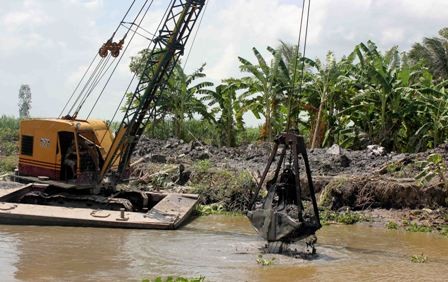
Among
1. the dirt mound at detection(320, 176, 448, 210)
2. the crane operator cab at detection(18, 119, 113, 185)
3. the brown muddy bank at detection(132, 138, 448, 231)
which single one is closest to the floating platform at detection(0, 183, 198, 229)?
the crane operator cab at detection(18, 119, 113, 185)

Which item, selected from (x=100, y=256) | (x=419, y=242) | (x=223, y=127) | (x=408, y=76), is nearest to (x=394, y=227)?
(x=419, y=242)

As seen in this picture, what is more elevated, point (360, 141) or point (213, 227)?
point (360, 141)

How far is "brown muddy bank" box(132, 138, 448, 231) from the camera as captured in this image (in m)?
16.9

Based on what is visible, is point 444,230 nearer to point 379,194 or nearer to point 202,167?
point 379,194

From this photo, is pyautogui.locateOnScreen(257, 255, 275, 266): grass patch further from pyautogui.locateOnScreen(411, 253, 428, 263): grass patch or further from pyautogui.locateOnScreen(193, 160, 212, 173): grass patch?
pyautogui.locateOnScreen(193, 160, 212, 173): grass patch

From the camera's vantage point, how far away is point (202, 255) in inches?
471

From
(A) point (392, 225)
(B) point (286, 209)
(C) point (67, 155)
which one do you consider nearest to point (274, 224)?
(B) point (286, 209)

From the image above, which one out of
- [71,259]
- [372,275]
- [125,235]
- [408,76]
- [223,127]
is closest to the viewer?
[372,275]

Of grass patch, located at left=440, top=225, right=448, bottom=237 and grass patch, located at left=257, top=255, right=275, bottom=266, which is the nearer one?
grass patch, located at left=257, top=255, right=275, bottom=266

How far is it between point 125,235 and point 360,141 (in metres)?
16.0

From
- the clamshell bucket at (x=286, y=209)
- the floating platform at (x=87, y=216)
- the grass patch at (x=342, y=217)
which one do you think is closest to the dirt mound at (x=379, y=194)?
the grass patch at (x=342, y=217)

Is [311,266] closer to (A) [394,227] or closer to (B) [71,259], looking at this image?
(B) [71,259]

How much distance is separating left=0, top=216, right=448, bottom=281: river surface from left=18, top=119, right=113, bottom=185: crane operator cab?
271 centimetres

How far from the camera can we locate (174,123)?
33969 mm
